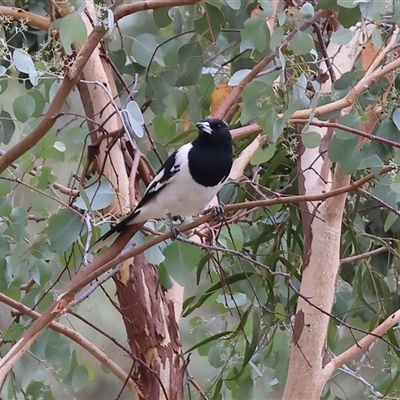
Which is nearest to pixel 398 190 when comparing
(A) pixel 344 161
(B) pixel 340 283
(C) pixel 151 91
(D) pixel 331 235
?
(A) pixel 344 161

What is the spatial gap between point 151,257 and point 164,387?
0.27 meters

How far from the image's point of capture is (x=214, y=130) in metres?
1.08

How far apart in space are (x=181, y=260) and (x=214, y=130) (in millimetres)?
233

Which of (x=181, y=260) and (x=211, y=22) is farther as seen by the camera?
(x=211, y=22)

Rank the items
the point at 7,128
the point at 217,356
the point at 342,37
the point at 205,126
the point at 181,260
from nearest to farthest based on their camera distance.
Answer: the point at 342,37 → the point at 181,260 → the point at 205,126 → the point at 7,128 → the point at 217,356

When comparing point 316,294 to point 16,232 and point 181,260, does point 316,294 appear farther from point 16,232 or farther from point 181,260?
point 16,232

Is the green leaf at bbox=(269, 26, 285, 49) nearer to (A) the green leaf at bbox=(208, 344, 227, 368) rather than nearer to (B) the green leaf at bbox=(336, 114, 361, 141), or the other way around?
(B) the green leaf at bbox=(336, 114, 361, 141)

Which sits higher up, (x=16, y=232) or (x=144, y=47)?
(x=144, y=47)

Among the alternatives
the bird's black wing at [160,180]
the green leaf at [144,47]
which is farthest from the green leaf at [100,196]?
the green leaf at [144,47]

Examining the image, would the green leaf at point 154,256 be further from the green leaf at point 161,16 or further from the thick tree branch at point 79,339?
the green leaf at point 161,16

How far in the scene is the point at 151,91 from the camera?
117 centimetres

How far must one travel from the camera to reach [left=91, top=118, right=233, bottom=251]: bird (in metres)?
1.09

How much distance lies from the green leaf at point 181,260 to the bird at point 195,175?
0.37 ft

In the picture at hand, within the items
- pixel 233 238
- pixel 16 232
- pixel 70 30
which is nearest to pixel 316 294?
pixel 233 238
